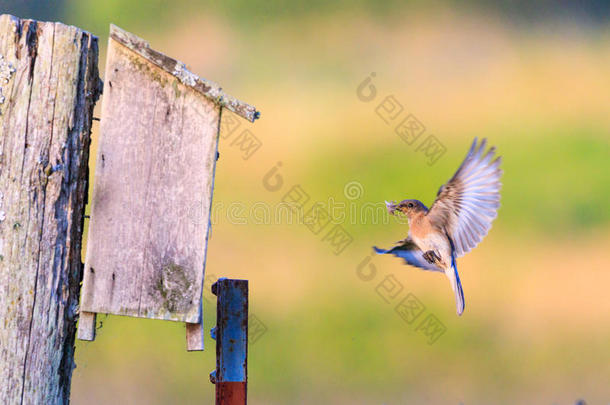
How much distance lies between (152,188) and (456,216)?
1754 millimetres

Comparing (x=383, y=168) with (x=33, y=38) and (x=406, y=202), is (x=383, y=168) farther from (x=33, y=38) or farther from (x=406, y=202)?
(x=33, y=38)

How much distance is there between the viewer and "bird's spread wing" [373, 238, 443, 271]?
4.66m

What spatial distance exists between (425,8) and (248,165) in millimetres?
4560

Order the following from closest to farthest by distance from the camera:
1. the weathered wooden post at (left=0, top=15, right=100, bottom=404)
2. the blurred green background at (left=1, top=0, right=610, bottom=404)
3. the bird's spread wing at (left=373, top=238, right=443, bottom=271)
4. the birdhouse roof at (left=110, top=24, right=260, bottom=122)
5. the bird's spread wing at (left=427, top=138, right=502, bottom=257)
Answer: the weathered wooden post at (left=0, top=15, right=100, bottom=404)
the birdhouse roof at (left=110, top=24, right=260, bottom=122)
the bird's spread wing at (left=427, top=138, right=502, bottom=257)
the bird's spread wing at (left=373, top=238, right=443, bottom=271)
the blurred green background at (left=1, top=0, right=610, bottom=404)

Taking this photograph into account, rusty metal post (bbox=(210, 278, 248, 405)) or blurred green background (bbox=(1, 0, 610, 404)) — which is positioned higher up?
blurred green background (bbox=(1, 0, 610, 404))

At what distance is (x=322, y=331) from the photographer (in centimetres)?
1016

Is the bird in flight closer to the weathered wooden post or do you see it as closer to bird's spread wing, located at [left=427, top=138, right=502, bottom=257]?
bird's spread wing, located at [left=427, top=138, right=502, bottom=257]

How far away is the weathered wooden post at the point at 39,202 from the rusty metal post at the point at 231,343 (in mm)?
626

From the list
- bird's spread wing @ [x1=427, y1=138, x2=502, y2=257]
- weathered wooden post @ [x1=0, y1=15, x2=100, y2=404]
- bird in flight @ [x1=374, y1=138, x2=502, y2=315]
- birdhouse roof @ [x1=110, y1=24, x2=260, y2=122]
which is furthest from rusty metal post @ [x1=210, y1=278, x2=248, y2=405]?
bird's spread wing @ [x1=427, y1=138, x2=502, y2=257]

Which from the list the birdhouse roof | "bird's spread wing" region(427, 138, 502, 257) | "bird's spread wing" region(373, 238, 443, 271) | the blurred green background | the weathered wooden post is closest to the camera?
the weathered wooden post

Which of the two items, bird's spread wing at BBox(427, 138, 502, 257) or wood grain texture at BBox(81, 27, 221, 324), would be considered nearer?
wood grain texture at BBox(81, 27, 221, 324)

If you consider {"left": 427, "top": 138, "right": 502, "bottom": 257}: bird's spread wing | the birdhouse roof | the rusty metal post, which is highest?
Answer: the birdhouse roof

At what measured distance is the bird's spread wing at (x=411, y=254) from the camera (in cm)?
466

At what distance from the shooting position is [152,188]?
351 cm
